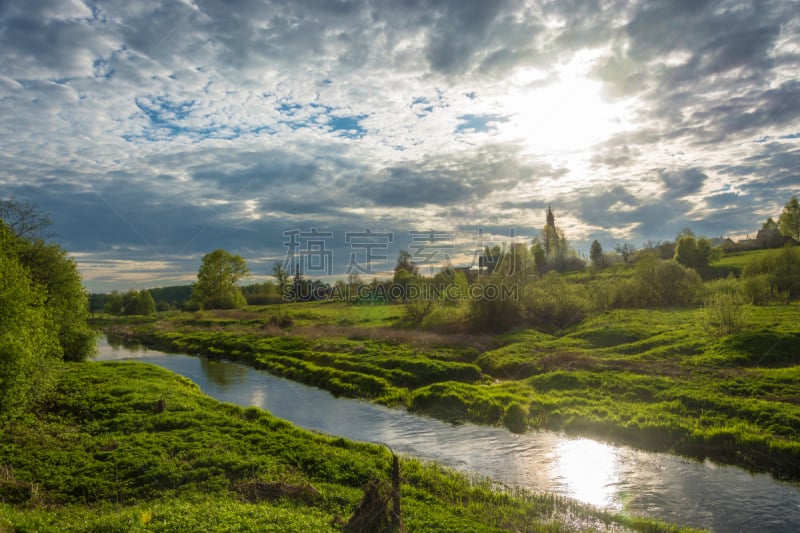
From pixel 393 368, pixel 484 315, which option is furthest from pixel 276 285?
pixel 393 368

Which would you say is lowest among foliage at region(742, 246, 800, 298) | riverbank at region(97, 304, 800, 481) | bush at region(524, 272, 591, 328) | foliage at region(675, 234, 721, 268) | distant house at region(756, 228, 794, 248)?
riverbank at region(97, 304, 800, 481)

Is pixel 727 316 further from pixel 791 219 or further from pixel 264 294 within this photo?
pixel 264 294

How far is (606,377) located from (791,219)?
101278 millimetres

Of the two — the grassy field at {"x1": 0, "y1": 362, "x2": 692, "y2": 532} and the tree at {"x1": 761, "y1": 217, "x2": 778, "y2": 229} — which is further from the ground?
the tree at {"x1": 761, "y1": 217, "x2": 778, "y2": 229}

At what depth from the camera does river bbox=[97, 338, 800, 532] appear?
13969 millimetres

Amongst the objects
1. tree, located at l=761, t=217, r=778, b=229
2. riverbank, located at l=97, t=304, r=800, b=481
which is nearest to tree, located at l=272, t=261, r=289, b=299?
riverbank, located at l=97, t=304, r=800, b=481

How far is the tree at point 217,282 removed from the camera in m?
104

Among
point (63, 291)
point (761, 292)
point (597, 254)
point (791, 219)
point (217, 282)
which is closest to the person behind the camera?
point (63, 291)

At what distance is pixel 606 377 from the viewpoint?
2752 cm

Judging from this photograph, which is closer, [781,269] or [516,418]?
[516,418]

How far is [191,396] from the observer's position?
1068 inches

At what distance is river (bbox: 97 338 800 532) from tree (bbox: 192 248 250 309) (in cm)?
8197

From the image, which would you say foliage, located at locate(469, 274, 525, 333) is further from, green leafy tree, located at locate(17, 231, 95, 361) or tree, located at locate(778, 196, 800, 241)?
tree, located at locate(778, 196, 800, 241)

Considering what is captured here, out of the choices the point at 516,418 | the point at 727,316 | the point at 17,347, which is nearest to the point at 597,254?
the point at 727,316
